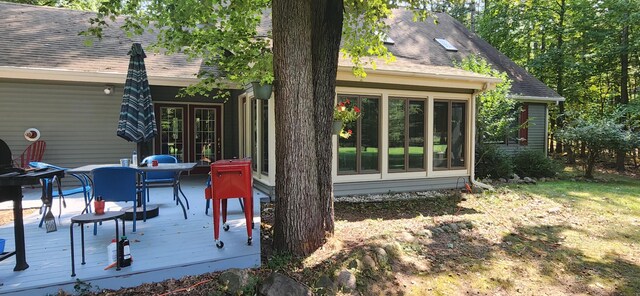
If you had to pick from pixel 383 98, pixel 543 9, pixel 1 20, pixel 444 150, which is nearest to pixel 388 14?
pixel 383 98

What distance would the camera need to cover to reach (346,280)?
3525 mm

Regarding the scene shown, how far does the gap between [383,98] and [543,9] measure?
13402 millimetres

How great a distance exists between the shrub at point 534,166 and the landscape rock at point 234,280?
33.7 ft

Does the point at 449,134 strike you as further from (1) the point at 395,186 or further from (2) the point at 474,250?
(2) the point at 474,250

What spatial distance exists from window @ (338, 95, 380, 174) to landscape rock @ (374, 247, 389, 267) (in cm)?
334

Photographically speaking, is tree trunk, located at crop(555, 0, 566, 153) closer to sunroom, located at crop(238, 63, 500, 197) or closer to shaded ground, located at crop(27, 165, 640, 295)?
sunroom, located at crop(238, 63, 500, 197)

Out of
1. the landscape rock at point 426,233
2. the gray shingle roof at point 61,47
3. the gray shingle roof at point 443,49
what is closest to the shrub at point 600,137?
the gray shingle roof at point 443,49

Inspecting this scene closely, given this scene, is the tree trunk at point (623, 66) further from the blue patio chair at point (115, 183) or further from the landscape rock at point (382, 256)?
the blue patio chair at point (115, 183)

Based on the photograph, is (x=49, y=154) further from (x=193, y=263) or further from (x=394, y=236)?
(x=394, y=236)

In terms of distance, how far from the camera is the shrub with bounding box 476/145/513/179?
10375 mm

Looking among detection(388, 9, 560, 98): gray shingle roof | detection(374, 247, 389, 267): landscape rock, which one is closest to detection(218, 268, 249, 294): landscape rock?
detection(374, 247, 389, 267): landscape rock

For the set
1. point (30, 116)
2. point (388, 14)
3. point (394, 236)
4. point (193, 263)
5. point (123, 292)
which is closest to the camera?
point (123, 292)

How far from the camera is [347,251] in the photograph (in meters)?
4.07

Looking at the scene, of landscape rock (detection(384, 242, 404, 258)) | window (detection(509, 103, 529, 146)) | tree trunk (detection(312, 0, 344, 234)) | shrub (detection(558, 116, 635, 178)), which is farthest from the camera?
window (detection(509, 103, 529, 146))
